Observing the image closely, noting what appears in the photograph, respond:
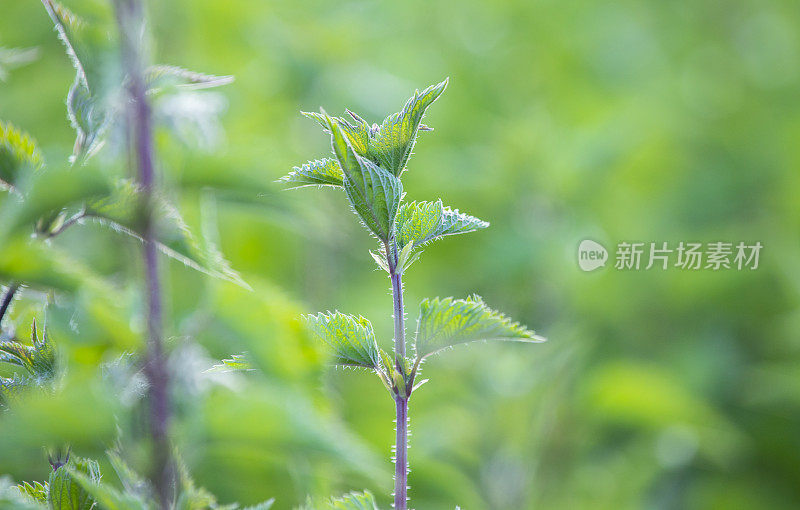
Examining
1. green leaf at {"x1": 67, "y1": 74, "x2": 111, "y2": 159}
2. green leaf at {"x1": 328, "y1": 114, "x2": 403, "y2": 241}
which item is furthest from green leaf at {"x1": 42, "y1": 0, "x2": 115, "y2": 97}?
green leaf at {"x1": 328, "y1": 114, "x2": 403, "y2": 241}

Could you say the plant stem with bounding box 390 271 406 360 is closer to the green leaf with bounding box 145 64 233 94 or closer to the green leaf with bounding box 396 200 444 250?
the green leaf with bounding box 396 200 444 250

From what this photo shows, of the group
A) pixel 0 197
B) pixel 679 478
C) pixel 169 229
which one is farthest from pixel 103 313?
pixel 679 478

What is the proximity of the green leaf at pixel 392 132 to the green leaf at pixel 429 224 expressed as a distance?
0.07 feet

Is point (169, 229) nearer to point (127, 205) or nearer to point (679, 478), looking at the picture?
point (127, 205)

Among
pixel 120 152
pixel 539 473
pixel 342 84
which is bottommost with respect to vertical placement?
pixel 539 473

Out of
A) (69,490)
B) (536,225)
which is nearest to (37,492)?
(69,490)

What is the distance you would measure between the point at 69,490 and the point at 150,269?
0.11m

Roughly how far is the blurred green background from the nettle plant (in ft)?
0.17

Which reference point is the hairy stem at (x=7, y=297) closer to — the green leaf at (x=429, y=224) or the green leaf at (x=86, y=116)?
the green leaf at (x=86, y=116)

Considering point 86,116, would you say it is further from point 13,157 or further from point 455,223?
point 455,223

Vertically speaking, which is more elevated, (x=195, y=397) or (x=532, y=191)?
(x=532, y=191)

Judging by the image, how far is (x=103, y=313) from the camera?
0.28 m

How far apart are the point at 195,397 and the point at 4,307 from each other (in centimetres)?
9

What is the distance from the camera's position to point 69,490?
31cm
